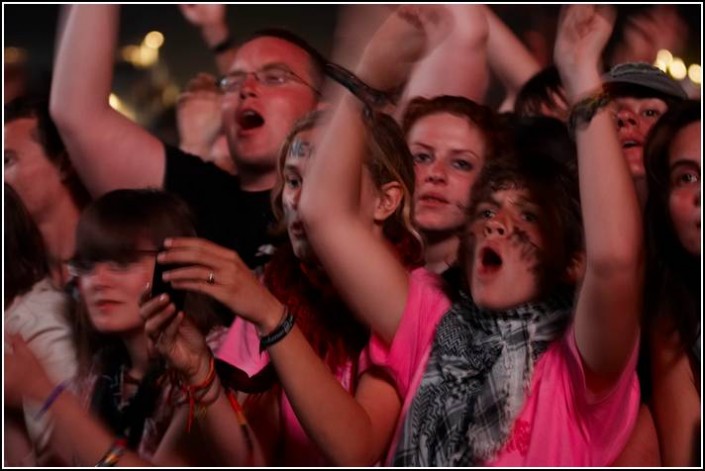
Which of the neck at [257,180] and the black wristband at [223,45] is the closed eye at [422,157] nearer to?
the neck at [257,180]

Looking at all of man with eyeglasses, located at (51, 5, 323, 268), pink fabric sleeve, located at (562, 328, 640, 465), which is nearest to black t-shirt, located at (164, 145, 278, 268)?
man with eyeglasses, located at (51, 5, 323, 268)

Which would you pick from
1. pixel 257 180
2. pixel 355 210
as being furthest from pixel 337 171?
pixel 257 180

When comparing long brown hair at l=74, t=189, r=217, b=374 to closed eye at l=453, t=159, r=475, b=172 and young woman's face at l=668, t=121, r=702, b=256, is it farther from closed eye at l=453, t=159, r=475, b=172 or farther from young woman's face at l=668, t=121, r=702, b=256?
young woman's face at l=668, t=121, r=702, b=256

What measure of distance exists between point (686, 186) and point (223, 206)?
1.99 ft

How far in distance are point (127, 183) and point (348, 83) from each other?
0.38m

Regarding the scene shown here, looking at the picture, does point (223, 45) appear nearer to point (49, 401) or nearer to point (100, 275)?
point (100, 275)

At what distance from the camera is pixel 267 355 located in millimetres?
1377

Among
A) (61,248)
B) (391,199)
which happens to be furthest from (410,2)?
(61,248)

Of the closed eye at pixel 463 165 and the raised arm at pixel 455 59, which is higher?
the raised arm at pixel 455 59

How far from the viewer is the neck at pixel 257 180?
155 cm

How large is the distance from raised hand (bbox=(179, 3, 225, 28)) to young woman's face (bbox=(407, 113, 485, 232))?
0.42 meters

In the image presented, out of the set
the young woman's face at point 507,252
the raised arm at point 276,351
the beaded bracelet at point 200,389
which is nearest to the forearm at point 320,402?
the raised arm at point 276,351

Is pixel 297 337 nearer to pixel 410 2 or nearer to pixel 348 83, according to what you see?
pixel 348 83

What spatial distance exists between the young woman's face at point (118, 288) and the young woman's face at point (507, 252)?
0.41 metres
